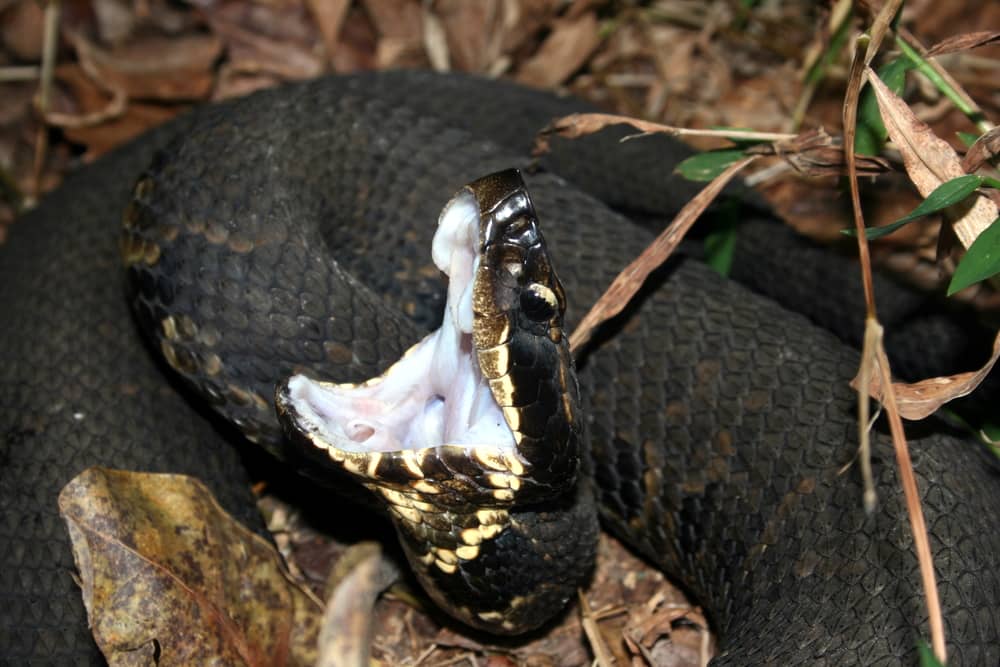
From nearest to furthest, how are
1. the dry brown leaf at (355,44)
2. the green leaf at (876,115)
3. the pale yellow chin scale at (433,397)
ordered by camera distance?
the pale yellow chin scale at (433,397) < the green leaf at (876,115) < the dry brown leaf at (355,44)

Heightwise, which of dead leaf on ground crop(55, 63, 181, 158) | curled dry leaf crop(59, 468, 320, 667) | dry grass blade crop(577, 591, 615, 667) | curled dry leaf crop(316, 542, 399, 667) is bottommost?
dry grass blade crop(577, 591, 615, 667)

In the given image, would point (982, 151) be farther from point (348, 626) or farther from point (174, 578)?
point (174, 578)

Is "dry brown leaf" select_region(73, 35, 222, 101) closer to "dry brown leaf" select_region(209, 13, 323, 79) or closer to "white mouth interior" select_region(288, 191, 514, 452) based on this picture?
"dry brown leaf" select_region(209, 13, 323, 79)

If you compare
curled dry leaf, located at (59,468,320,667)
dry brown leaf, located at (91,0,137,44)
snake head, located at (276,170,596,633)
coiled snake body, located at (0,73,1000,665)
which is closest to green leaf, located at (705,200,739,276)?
coiled snake body, located at (0,73,1000,665)

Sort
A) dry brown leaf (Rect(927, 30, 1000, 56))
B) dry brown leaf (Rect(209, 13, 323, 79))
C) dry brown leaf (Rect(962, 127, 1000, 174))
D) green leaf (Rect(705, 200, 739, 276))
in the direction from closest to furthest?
dry brown leaf (Rect(962, 127, 1000, 174)) → dry brown leaf (Rect(927, 30, 1000, 56)) → green leaf (Rect(705, 200, 739, 276)) → dry brown leaf (Rect(209, 13, 323, 79))

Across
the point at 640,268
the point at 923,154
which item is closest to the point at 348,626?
the point at 640,268

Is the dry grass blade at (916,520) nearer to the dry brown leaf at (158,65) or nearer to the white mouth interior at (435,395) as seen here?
the white mouth interior at (435,395)

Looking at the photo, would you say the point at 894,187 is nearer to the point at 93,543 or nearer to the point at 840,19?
the point at 840,19

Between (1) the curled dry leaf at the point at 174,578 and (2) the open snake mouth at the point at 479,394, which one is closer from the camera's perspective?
(2) the open snake mouth at the point at 479,394

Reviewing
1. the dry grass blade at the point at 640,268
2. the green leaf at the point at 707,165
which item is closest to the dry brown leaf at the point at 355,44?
the green leaf at the point at 707,165
